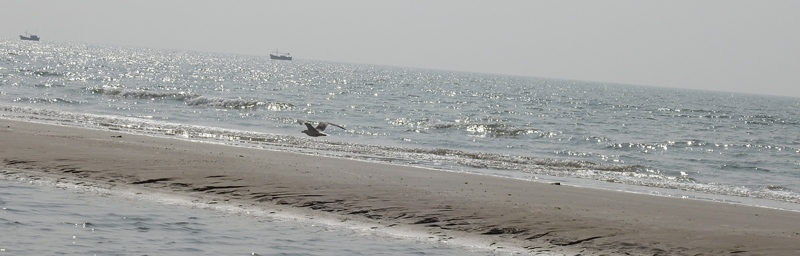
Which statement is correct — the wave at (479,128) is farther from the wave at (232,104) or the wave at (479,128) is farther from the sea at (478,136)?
the wave at (232,104)

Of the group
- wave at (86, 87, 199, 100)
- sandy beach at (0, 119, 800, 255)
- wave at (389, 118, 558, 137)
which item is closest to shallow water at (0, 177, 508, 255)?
sandy beach at (0, 119, 800, 255)

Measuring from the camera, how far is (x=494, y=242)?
11312 mm

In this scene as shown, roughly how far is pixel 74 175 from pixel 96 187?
1.19 m

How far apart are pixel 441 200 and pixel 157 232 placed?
4739 millimetres

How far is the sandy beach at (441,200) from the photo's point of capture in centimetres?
1183

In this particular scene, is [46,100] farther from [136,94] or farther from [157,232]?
[157,232]

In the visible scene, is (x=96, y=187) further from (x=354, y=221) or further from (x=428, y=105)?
(x=428, y=105)

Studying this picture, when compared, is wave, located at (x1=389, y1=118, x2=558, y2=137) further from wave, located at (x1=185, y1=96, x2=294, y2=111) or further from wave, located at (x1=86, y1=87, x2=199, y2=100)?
wave, located at (x1=86, y1=87, x2=199, y2=100)

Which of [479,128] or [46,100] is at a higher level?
[46,100]

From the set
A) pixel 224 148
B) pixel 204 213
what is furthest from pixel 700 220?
pixel 224 148

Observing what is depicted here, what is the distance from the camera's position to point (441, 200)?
1398cm

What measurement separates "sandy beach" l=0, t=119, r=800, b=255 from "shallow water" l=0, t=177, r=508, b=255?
100 cm

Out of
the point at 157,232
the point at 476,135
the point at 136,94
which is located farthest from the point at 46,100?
the point at 157,232

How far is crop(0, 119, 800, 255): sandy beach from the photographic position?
1183 centimetres
